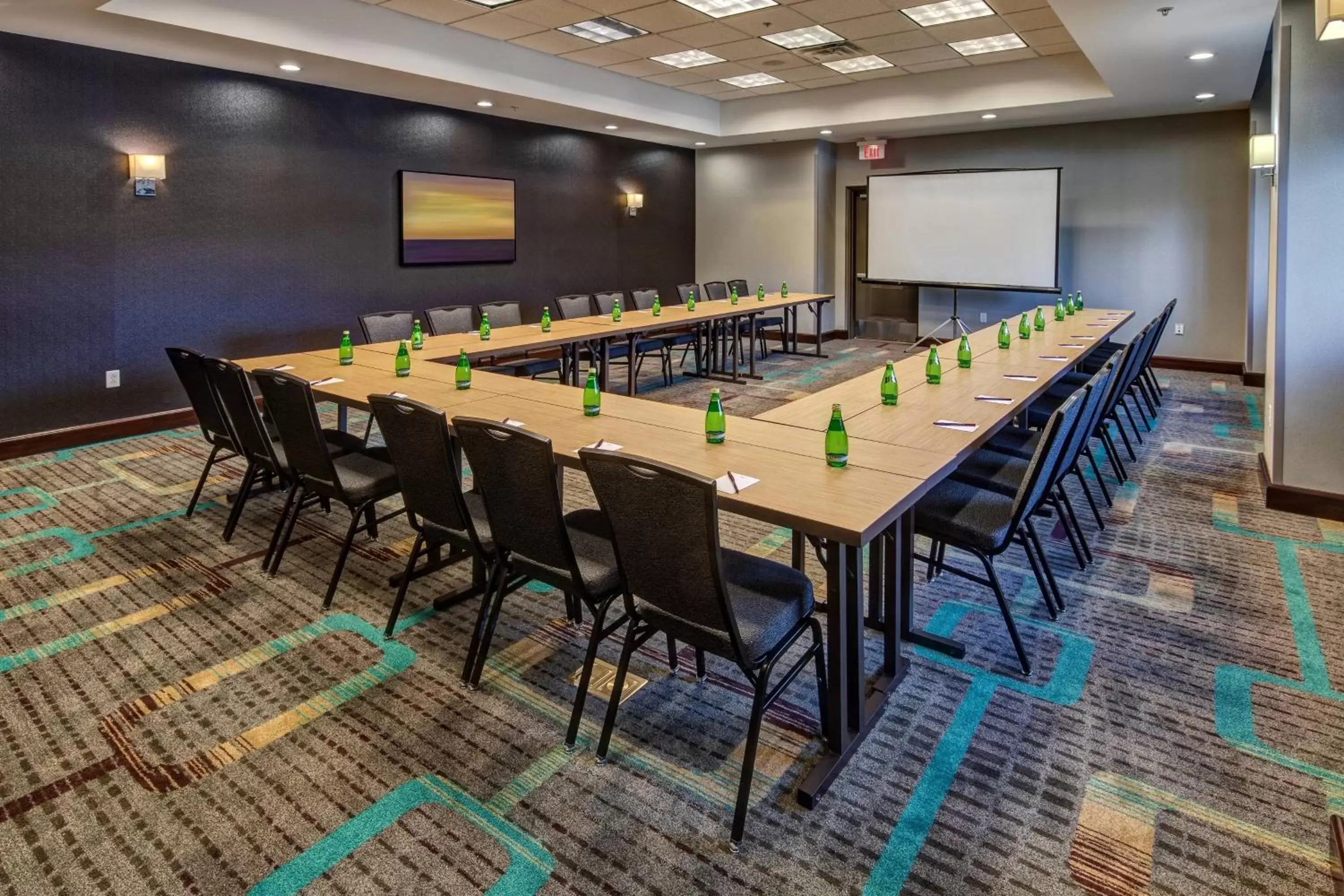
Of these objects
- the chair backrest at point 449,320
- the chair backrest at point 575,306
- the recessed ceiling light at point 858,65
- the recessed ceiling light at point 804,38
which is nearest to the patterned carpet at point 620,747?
the chair backrest at point 449,320

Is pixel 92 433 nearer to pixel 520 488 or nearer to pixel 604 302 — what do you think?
pixel 604 302

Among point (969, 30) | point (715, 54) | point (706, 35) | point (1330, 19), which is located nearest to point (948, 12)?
point (969, 30)

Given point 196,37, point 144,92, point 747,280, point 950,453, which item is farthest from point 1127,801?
point 747,280

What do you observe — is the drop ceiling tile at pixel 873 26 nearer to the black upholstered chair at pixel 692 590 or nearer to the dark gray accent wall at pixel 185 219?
the dark gray accent wall at pixel 185 219

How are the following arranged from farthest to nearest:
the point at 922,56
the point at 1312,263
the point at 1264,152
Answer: the point at 922,56 → the point at 1264,152 → the point at 1312,263

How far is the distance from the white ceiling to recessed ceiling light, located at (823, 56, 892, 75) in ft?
0.53

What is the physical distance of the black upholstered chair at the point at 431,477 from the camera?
97.4 inches

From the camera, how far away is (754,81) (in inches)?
343

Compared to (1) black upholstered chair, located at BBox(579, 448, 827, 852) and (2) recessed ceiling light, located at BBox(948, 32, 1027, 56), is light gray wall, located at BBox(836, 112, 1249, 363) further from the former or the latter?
(1) black upholstered chair, located at BBox(579, 448, 827, 852)

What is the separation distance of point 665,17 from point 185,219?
4.00 meters

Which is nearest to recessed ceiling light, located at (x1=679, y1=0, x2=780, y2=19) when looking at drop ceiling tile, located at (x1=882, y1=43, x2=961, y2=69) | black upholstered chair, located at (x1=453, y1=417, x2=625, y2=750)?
drop ceiling tile, located at (x1=882, y1=43, x2=961, y2=69)

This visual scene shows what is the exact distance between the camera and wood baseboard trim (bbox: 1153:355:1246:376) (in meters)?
8.44

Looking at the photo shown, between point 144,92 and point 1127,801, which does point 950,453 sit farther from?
point 144,92

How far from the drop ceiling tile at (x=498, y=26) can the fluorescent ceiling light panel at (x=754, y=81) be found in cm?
266
